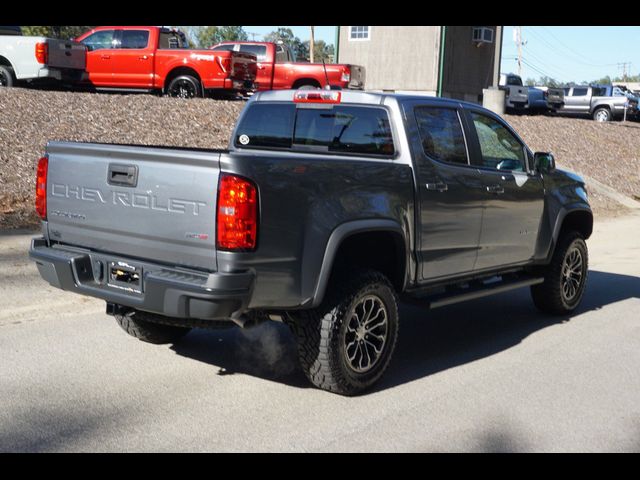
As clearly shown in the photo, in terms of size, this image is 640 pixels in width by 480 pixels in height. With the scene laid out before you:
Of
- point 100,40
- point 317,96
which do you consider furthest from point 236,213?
point 100,40

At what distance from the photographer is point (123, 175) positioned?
16.4ft

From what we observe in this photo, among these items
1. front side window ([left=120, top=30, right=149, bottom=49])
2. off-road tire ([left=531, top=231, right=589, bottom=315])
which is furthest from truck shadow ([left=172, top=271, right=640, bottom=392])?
front side window ([left=120, top=30, right=149, bottom=49])

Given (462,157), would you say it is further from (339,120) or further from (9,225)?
(9,225)

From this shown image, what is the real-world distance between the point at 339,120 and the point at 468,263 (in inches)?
59.9

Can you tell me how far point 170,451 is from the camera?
4359mm

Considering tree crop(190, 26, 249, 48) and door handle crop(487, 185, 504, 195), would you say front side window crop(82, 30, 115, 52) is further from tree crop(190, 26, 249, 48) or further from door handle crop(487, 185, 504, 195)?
tree crop(190, 26, 249, 48)

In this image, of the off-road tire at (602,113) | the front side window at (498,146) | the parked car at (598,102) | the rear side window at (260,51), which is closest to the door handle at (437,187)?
the front side window at (498,146)

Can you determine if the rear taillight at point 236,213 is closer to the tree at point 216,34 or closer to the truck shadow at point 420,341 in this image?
the truck shadow at point 420,341

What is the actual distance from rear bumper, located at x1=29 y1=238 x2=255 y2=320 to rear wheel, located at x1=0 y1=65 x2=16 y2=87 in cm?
1324

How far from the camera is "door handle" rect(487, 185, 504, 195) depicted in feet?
22.1

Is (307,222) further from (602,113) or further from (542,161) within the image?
(602,113)

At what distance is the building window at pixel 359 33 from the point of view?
33000 mm

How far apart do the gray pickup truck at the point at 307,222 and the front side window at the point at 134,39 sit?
12.5m
